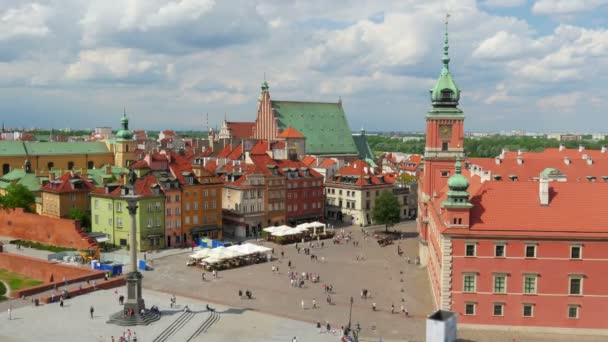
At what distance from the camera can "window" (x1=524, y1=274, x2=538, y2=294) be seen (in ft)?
142

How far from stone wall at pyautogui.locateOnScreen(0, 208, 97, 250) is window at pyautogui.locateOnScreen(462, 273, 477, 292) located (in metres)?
42.2

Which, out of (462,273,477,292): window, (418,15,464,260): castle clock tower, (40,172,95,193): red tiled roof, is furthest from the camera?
(40,172,95,193): red tiled roof

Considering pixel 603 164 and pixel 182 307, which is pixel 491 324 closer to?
pixel 182 307

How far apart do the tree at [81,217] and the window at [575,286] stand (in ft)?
184

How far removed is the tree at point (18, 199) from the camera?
80.0 meters

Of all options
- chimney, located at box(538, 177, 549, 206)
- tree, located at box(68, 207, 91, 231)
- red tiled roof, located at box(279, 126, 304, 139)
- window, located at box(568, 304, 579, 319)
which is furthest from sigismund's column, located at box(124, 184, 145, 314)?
red tiled roof, located at box(279, 126, 304, 139)

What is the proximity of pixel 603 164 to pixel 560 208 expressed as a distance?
112ft

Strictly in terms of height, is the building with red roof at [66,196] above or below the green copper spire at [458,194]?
below

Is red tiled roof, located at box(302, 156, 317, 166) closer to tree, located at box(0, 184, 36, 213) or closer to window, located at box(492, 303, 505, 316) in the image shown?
tree, located at box(0, 184, 36, 213)

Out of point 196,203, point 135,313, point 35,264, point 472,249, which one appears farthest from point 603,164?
point 35,264

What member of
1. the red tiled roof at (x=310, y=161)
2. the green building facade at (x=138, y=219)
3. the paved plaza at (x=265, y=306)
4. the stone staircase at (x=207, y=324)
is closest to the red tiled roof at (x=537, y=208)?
the paved plaza at (x=265, y=306)

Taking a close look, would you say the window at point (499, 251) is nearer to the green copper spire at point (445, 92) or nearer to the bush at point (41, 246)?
the green copper spire at point (445, 92)

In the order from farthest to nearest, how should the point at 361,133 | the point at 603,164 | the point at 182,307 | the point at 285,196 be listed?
the point at 361,133 < the point at 285,196 < the point at 603,164 < the point at 182,307

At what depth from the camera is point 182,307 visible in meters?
49.7
